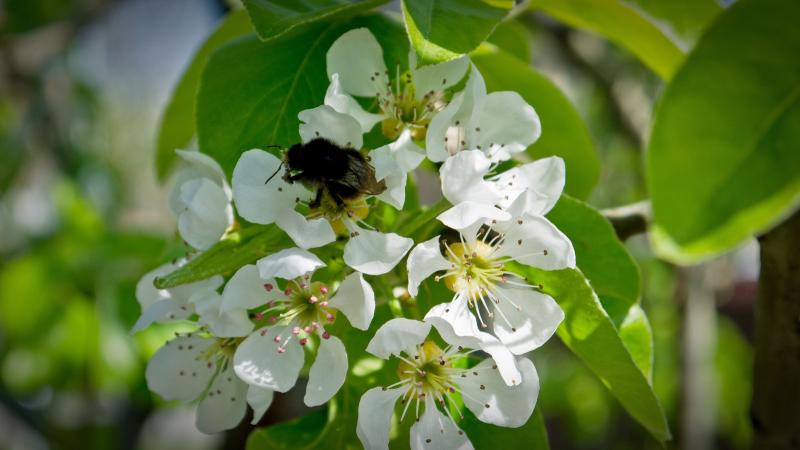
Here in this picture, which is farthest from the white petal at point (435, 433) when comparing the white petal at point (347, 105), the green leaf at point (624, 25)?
the green leaf at point (624, 25)

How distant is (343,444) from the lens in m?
0.84

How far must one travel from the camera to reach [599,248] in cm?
81

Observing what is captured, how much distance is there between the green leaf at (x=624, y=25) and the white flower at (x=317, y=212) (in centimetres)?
44

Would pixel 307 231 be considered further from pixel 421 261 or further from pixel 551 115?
pixel 551 115

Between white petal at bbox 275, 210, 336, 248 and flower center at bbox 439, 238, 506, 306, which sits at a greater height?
white petal at bbox 275, 210, 336, 248

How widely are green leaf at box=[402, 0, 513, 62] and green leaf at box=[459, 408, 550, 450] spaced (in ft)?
1.26

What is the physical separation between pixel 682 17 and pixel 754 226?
0.57 m

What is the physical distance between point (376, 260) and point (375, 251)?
0.01 meters

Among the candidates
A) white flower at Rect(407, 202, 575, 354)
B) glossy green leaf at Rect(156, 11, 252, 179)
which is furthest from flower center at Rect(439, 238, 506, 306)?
glossy green leaf at Rect(156, 11, 252, 179)

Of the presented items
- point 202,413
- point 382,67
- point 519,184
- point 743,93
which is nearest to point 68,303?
point 202,413

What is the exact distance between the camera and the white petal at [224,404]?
85cm

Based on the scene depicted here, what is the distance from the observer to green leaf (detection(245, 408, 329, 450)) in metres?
0.86

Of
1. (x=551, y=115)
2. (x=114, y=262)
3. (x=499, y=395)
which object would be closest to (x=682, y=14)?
(x=551, y=115)

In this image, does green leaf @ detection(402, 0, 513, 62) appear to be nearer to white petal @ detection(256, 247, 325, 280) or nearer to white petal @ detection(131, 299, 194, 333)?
white petal @ detection(256, 247, 325, 280)
